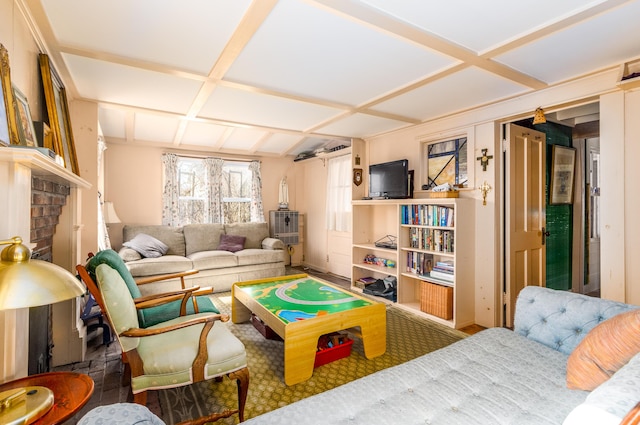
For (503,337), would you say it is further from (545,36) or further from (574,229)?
(574,229)

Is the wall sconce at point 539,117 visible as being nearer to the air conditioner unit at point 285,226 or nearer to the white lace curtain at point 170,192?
the air conditioner unit at point 285,226

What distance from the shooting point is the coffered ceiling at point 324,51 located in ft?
5.40

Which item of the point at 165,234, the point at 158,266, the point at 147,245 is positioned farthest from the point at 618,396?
the point at 165,234

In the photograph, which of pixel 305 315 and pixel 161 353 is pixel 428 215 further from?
pixel 161 353

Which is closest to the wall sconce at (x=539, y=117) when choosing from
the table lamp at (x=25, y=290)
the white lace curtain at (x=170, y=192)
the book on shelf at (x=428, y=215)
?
the book on shelf at (x=428, y=215)

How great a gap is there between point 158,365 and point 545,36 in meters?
2.98

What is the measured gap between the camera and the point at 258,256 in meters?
4.89

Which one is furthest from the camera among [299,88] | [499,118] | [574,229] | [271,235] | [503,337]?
[271,235]

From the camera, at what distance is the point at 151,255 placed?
4.30 meters

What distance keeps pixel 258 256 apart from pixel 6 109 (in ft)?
12.3

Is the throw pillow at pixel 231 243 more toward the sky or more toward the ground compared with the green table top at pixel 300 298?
more toward the sky

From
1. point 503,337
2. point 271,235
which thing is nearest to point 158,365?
point 503,337

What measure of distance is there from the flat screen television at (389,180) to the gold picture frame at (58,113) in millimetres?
3311

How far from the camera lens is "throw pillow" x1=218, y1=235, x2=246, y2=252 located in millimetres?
5017
